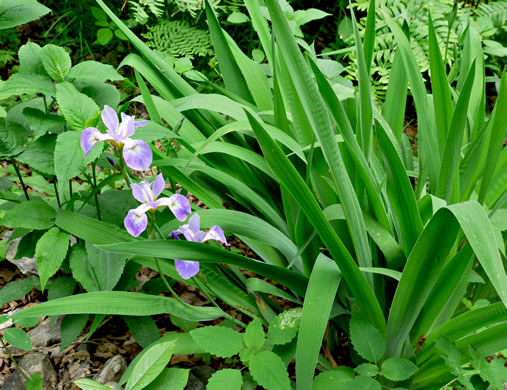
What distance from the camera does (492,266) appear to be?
824 millimetres

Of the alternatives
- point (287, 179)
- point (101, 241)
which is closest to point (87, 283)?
point (101, 241)

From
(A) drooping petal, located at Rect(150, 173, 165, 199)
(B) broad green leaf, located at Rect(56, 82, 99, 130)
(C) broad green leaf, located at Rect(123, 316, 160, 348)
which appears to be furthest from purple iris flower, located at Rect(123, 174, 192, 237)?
(C) broad green leaf, located at Rect(123, 316, 160, 348)

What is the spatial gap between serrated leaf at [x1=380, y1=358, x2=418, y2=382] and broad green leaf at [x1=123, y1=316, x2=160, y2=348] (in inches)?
24.1

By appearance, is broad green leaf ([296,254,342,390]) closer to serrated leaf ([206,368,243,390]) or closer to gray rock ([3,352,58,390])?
serrated leaf ([206,368,243,390])

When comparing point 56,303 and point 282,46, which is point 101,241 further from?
point 282,46

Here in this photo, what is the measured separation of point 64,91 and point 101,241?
1.25 ft

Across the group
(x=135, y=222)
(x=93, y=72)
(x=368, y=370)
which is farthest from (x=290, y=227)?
(x=93, y=72)

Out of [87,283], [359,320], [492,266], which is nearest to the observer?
[492,266]

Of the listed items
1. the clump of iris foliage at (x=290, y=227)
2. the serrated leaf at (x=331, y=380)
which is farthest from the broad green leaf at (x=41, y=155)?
the serrated leaf at (x=331, y=380)

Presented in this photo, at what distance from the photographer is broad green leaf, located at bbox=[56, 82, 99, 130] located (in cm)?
112

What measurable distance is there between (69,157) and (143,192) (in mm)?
219

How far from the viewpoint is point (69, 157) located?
42.1 inches

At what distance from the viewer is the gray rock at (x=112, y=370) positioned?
4.23 feet

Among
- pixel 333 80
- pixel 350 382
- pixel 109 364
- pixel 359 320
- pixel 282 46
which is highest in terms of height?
pixel 282 46
